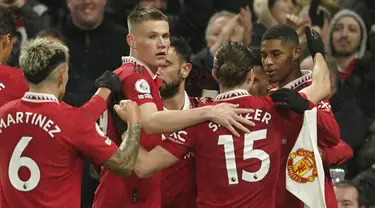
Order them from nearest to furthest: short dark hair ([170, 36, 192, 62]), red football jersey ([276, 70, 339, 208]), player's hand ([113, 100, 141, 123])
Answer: player's hand ([113, 100, 141, 123])
red football jersey ([276, 70, 339, 208])
short dark hair ([170, 36, 192, 62])

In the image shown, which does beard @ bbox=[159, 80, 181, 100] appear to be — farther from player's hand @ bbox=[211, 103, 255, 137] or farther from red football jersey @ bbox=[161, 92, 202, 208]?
player's hand @ bbox=[211, 103, 255, 137]

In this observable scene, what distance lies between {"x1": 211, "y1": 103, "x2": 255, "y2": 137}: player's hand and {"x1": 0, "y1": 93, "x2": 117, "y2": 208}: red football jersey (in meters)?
0.75

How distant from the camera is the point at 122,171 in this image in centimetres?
682

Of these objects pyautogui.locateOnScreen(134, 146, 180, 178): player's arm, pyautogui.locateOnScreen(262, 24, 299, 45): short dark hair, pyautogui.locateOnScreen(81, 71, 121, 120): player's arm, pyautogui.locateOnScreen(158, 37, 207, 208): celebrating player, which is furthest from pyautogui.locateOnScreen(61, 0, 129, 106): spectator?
pyautogui.locateOnScreen(134, 146, 180, 178): player's arm

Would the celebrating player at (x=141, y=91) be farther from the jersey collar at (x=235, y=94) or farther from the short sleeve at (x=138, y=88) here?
the jersey collar at (x=235, y=94)

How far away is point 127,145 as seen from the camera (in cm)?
686

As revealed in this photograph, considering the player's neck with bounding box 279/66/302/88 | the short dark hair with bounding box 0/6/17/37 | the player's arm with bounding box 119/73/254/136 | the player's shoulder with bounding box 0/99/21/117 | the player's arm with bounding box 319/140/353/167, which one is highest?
the short dark hair with bounding box 0/6/17/37

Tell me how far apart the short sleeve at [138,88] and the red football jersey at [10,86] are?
0.71 m

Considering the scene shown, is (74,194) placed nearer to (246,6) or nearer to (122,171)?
(122,171)

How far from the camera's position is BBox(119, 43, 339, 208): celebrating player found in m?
7.09

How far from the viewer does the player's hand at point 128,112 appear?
6957mm

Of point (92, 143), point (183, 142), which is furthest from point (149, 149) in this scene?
point (92, 143)

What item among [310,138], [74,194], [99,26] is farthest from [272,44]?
[99,26]

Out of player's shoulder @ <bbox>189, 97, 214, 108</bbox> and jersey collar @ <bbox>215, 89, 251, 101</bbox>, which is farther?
player's shoulder @ <bbox>189, 97, 214, 108</bbox>
